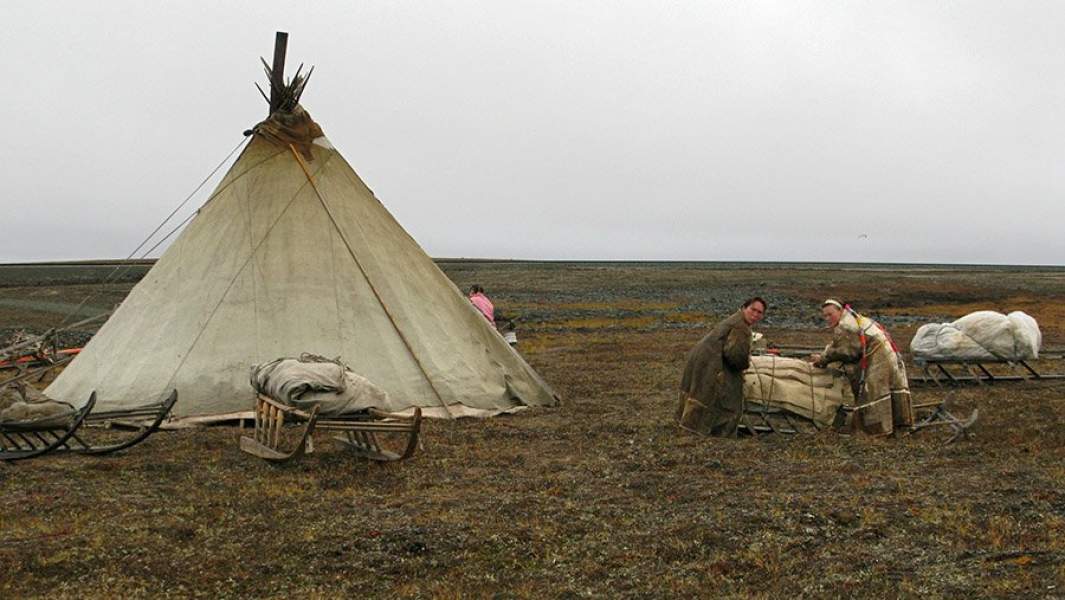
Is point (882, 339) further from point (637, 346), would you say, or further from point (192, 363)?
point (637, 346)

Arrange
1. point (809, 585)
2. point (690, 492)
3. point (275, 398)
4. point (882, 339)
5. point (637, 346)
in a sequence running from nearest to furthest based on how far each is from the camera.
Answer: point (809, 585) → point (690, 492) → point (275, 398) → point (882, 339) → point (637, 346)

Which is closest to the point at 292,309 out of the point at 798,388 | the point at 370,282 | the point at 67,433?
the point at 370,282

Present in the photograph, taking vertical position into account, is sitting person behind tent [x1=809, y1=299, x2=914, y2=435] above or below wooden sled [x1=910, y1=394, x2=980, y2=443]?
above

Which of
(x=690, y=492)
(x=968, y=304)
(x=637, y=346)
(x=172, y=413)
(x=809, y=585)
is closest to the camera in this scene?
(x=809, y=585)

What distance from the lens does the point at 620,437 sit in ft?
35.6

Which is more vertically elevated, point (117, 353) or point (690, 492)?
point (117, 353)

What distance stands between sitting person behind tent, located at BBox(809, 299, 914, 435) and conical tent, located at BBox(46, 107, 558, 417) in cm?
439

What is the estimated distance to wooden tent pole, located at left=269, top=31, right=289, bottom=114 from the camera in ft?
40.8

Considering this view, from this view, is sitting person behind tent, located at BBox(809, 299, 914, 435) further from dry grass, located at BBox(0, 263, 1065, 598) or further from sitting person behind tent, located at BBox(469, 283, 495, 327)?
sitting person behind tent, located at BBox(469, 283, 495, 327)

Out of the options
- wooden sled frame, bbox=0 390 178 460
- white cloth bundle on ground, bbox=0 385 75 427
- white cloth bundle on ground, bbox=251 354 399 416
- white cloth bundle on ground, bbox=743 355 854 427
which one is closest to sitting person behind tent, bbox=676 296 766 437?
white cloth bundle on ground, bbox=743 355 854 427

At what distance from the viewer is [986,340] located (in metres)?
14.9

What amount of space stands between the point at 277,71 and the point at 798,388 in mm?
8094

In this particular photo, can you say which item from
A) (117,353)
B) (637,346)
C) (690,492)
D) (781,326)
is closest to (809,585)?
(690,492)

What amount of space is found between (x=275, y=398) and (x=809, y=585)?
5644 millimetres
